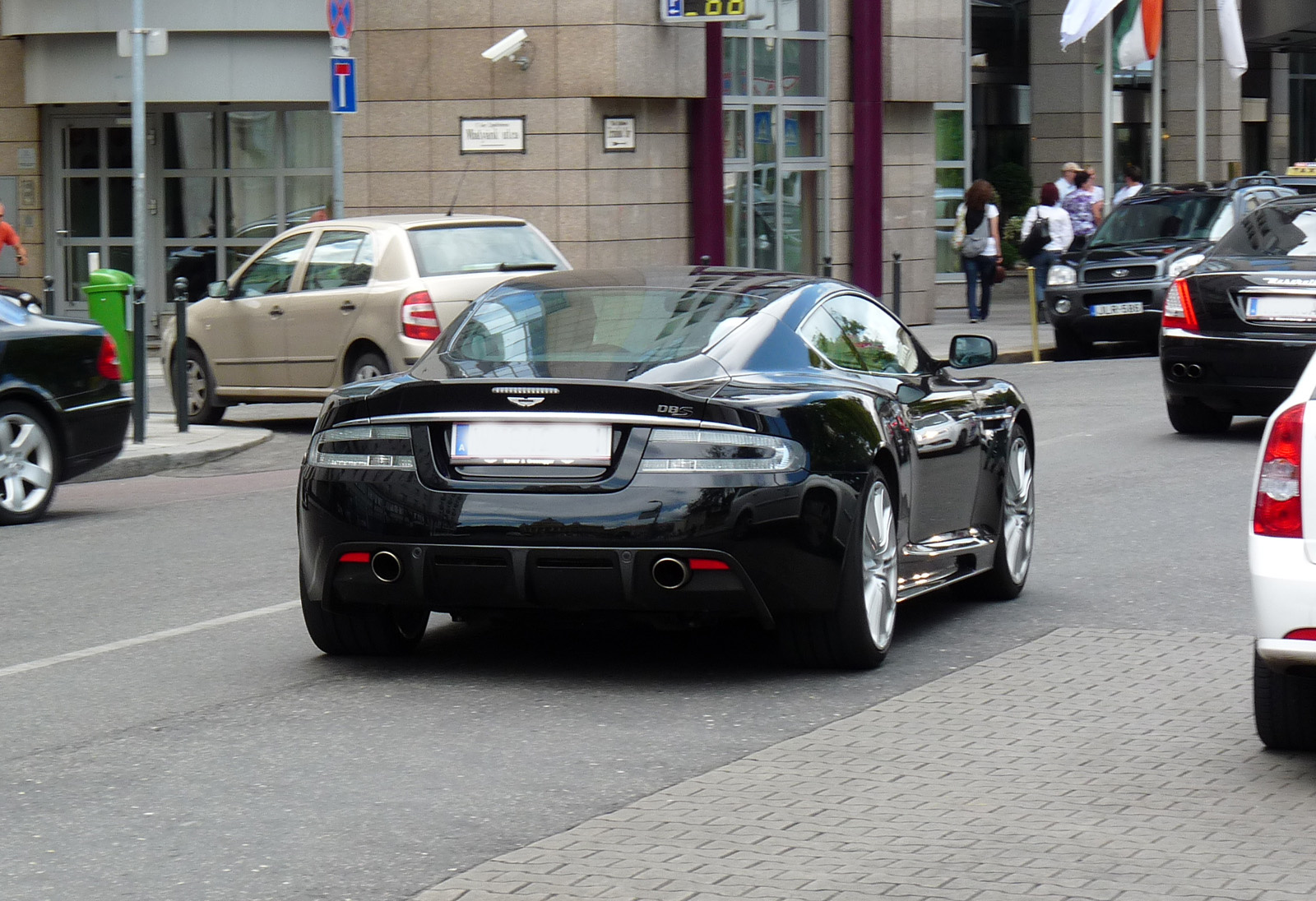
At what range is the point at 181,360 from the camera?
16.2 m

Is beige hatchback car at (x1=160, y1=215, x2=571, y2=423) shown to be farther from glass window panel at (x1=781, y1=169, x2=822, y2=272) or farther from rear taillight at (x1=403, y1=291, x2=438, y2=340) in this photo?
glass window panel at (x1=781, y1=169, x2=822, y2=272)

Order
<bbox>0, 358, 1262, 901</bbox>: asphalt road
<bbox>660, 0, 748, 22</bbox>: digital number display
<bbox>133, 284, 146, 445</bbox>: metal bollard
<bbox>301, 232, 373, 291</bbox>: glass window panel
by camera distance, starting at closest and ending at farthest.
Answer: <bbox>0, 358, 1262, 901</bbox>: asphalt road, <bbox>133, 284, 146, 445</bbox>: metal bollard, <bbox>301, 232, 373, 291</bbox>: glass window panel, <bbox>660, 0, 748, 22</bbox>: digital number display

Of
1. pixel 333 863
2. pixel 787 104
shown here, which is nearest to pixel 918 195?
pixel 787 104

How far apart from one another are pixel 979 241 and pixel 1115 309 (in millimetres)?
5058

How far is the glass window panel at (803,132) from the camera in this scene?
27453 millimetres

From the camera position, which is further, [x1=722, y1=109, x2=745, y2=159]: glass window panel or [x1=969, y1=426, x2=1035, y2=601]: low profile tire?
[x1=722, y1=109, x2=745, y2=159]: glass window panel

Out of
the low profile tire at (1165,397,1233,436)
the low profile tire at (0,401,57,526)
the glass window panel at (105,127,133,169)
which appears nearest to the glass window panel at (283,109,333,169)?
the glass window panel at (105,127,133,169)

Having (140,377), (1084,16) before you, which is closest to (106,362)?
(140,377)

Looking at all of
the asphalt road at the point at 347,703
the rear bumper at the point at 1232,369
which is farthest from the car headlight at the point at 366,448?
the rear bumper at the point at 1232,369

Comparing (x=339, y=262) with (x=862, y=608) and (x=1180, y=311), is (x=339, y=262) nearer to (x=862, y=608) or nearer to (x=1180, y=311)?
(x=1180, y=311)

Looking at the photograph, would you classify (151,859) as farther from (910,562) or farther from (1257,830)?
(910,562)

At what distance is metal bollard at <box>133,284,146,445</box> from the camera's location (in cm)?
1515

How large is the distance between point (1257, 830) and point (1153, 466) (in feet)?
26.8

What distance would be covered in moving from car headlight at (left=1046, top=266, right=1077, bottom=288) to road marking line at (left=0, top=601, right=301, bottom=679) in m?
15.5
